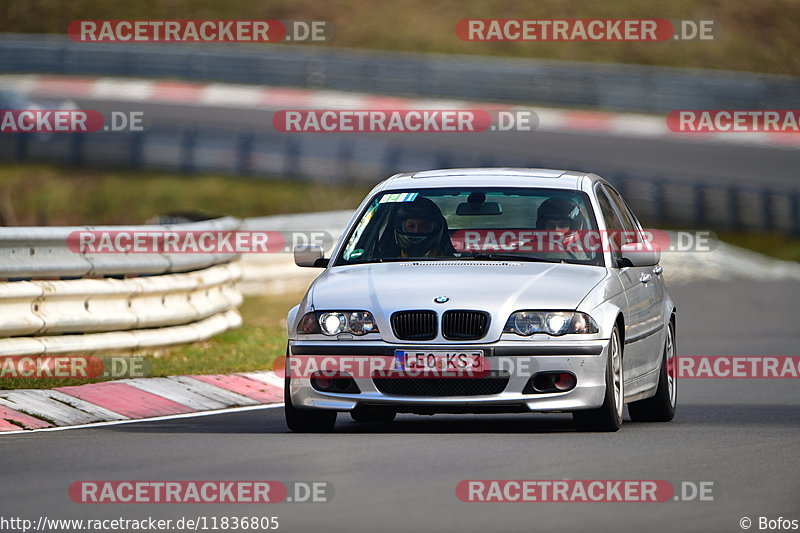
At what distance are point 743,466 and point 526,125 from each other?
32862 millimetres

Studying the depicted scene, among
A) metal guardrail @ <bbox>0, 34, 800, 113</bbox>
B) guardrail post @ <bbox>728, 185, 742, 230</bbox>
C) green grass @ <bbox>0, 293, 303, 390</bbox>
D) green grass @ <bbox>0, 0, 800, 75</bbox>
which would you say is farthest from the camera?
green grass @ <bbox>0, 0, 800, 75</bbox>

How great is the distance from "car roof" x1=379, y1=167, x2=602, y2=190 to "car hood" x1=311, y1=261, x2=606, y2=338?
738mm

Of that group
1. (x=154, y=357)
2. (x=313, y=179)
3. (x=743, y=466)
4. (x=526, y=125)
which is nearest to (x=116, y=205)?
(x=313, y=179)

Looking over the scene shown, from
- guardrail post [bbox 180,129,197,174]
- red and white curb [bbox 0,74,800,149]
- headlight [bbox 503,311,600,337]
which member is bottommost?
headlight [bbox 503,311,600,337]

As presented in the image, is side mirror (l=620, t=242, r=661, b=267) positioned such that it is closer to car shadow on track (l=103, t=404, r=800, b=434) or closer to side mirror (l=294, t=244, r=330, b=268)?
car shadow on track (l=103, t=404, r=800, b=434)

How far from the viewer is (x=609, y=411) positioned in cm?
1002

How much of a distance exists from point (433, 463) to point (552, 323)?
1.56 m

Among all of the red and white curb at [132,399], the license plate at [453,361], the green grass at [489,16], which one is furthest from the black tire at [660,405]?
the green grass at [489,16]

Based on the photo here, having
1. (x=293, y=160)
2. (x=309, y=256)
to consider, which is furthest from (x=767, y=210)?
(x=309, y=256)

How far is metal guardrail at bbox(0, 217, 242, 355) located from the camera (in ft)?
40.9

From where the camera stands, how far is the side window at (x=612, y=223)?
10914 mm


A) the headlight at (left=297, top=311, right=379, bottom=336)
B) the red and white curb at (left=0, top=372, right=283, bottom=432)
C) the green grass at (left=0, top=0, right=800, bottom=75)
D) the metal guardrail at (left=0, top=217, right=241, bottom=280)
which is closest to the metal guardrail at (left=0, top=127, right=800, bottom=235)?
the metal guardrail at (left=0, top=217, right=241, bottom=280)

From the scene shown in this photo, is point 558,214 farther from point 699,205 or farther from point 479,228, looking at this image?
point 699,205

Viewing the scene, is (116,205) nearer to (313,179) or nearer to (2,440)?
(313,179)
